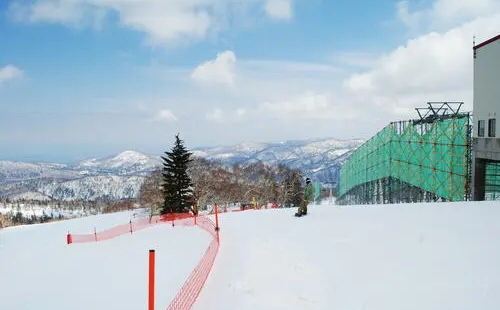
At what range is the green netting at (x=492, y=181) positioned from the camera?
28141 mm

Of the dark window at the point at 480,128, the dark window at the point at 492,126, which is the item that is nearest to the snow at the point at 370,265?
the dark window at the point at 492,126

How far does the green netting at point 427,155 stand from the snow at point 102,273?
15.7 m

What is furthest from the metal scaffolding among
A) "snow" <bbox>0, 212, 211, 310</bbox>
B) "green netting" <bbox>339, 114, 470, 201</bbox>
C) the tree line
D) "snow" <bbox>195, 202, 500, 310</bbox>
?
"snow" <bbox>0, 212, 211, 310</bbox>

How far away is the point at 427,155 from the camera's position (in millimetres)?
30906

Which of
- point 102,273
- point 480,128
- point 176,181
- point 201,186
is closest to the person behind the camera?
point 102,273

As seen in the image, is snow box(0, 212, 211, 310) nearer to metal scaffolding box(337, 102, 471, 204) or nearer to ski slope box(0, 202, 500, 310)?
ski slope box(0, 202, 500, 310)

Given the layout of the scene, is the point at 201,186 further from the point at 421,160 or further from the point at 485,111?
the point at 485,111

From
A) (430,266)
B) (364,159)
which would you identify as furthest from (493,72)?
(364,159)

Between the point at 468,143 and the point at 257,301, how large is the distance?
21550 mm

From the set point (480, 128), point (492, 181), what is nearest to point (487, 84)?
point (480, 128)

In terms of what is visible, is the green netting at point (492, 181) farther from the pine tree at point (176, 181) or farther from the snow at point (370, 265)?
the pine tree at point (176, 181)

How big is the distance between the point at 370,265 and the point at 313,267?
119cm

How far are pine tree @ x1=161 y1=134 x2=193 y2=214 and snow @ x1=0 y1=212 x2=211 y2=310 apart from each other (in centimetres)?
1846

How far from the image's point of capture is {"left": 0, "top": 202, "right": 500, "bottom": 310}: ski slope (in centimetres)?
808
